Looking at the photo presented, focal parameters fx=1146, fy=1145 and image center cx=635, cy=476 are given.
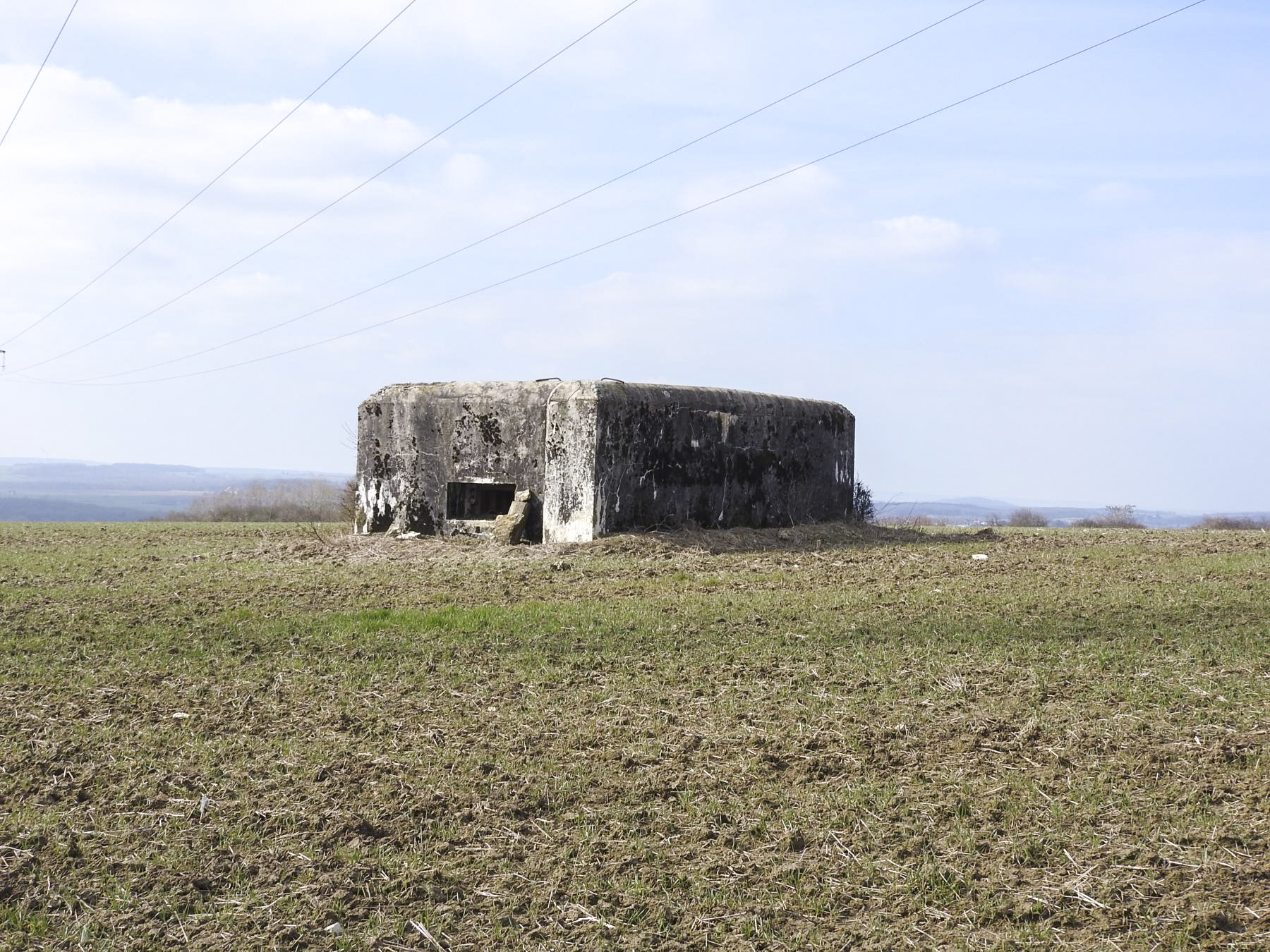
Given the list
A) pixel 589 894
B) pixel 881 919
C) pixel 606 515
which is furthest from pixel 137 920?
pixel 606 515

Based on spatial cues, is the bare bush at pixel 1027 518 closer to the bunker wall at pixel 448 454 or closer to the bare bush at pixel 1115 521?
the bare bush at pixel 1115 521

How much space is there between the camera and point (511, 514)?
12.4 meters

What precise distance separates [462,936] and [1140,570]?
344 inches

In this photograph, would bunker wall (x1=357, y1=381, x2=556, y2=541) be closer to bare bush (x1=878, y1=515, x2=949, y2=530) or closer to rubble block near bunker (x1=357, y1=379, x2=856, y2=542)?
rubble block near bunker (x1=357, y1=379, x2=856, y2=542)

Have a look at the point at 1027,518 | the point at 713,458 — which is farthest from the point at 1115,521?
the point at 713,458

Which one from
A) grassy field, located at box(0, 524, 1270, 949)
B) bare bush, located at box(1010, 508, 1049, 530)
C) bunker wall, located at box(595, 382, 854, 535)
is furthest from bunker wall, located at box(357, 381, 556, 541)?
bare bush, located at box(1010, 508, 1049, 530)

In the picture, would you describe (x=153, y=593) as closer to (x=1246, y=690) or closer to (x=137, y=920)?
(x=137, y=920)

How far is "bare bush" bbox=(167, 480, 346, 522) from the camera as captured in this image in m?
23.4

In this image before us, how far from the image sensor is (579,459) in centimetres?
1199

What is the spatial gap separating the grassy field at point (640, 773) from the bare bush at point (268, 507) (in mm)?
15169

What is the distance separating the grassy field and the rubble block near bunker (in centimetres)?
354

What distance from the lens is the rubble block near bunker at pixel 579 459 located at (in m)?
12.0

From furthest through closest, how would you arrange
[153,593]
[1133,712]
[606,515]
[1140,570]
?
[606,515] < [1140,570] < [153,593] < [1133,712]

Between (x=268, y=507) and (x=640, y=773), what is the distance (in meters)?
22.0
